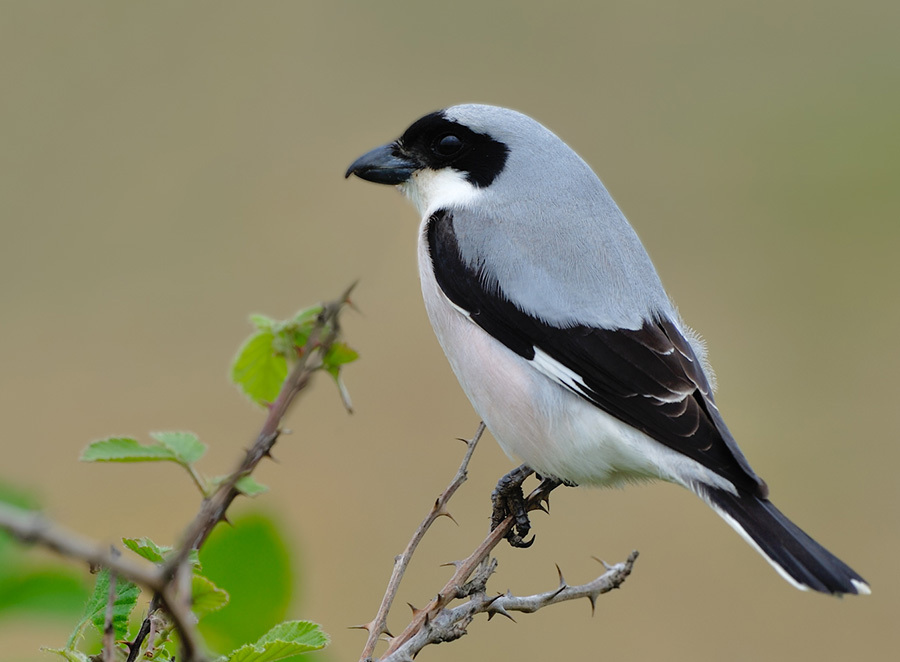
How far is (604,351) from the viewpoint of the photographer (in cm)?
181

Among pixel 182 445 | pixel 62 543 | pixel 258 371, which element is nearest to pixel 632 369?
pixel 258 371

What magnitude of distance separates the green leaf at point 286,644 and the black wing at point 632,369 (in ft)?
3.42

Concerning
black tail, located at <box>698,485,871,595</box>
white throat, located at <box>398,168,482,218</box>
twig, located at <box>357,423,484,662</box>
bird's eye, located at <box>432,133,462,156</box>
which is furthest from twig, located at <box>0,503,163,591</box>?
bird's eye, located at <box>432,133,462,156</box>

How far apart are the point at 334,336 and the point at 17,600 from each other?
1.11 feet

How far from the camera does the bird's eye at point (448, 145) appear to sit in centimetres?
228

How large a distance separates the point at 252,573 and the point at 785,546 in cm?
91

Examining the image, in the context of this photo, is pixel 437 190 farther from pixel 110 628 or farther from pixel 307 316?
pixel 110 628

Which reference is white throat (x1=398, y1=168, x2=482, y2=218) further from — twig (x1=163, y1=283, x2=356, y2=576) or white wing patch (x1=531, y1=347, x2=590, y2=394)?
twig (x1=163, y1=283, x2=356, y2=576)

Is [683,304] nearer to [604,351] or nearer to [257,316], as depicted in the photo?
[604,351]

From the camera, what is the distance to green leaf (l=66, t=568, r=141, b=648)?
2.48 ft

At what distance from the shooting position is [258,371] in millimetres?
998

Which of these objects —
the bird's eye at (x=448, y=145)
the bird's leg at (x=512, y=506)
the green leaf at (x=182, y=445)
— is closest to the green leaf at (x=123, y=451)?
the green leaf at (x=182, y=445)

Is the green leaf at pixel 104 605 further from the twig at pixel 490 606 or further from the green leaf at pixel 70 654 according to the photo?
the twig at pixel 490 606

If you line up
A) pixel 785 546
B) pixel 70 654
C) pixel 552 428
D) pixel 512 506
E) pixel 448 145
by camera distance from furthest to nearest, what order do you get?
1. pixel 448 145
2. pixel 552 428
3. pixel 512 506
4. pixel 785 546
5. pixel 70 654
